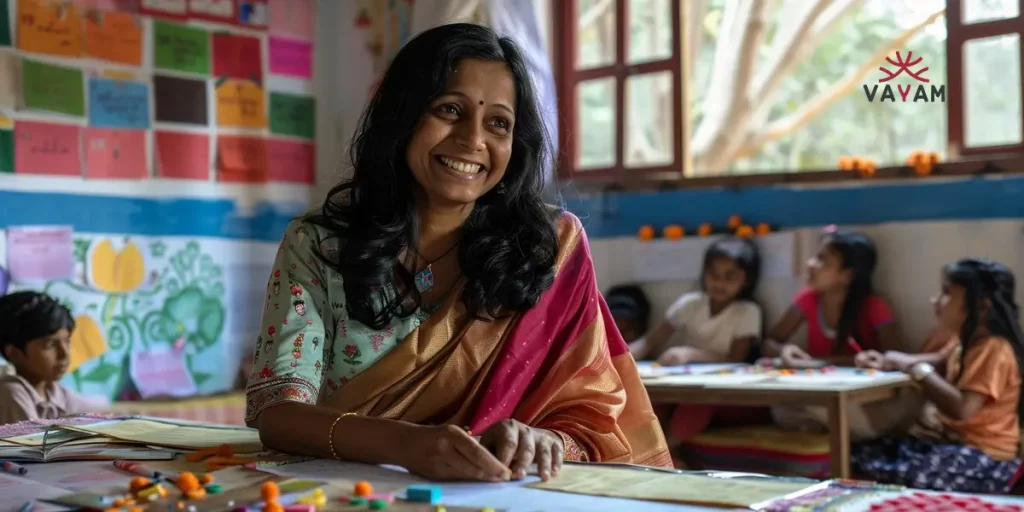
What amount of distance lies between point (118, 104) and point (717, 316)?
8.95 feet

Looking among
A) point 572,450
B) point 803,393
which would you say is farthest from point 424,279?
point 803,393

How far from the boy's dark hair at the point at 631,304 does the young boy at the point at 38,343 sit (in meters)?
2.29

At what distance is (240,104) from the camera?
16.9 feet

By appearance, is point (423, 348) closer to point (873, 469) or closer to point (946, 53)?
point (873, 469)

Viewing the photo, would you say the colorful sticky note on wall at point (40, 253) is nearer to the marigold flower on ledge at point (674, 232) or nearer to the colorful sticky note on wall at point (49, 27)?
the colorful sticky note on wall at point (49, 27)

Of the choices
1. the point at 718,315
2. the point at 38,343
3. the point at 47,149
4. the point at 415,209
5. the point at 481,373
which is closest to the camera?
the point at 481,373

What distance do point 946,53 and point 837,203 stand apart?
714 mm

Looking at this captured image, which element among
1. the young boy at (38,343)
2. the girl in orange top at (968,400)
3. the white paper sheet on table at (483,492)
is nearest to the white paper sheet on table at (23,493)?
the white paper sheet on table at (483,492)

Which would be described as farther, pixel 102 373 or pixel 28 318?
pixel 102 373

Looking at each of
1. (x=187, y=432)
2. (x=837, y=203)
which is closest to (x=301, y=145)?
(x=837, y=203)

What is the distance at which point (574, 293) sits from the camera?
1.86 meters

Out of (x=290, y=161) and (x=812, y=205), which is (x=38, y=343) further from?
(x=812, y=205)

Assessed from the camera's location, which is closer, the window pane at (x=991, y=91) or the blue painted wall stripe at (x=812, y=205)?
the blue painted wall stripe at (x=812, y=205)

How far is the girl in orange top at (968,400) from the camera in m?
3.49
